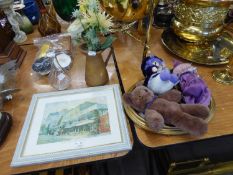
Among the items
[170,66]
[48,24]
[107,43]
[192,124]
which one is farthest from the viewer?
[48,24]

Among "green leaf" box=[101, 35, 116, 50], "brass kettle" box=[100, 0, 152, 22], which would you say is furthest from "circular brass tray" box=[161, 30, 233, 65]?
"green leaf" box=[101, 35, 116, 50]

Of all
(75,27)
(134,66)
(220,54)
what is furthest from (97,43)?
(220,54)

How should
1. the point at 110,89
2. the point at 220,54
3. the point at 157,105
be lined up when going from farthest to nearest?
the point at 220,54
the point at 110,89
the point at 157,105

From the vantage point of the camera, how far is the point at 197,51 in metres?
0.67

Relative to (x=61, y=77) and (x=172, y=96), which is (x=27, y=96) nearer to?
(x=61, y=77)

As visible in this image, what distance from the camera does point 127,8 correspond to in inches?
24.9

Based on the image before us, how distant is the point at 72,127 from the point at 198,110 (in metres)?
0.27

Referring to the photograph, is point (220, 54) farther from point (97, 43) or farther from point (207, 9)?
point (97, 43)

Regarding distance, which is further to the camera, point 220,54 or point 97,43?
point 220,54

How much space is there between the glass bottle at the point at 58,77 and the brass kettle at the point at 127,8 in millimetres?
237

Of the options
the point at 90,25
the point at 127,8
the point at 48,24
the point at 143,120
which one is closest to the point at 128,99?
the point at 143,120

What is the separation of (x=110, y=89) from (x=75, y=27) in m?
0.18

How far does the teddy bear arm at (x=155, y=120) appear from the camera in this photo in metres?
0.40

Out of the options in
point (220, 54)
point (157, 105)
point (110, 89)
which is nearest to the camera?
point (157, 105)
